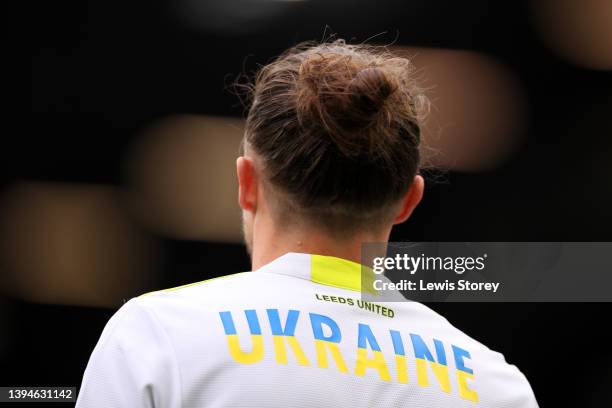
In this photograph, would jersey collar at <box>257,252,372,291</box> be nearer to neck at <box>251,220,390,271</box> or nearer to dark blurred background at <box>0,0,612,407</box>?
neck at <box>251,220,390,271</box>

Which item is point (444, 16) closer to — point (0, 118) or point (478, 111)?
point (478, 111)

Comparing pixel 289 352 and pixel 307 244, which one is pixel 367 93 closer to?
pixel 307 244

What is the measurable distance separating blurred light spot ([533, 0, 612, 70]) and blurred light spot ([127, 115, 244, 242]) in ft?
3.30

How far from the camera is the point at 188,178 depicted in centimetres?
234

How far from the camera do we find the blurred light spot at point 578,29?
242 cm

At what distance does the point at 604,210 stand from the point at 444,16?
80 centimetres

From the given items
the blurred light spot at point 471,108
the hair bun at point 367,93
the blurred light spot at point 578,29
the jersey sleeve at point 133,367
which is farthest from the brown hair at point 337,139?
the blurred light spot at point 578,29

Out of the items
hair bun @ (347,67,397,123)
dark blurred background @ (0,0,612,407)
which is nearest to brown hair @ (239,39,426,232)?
hair bun @ (347,67,397,123)

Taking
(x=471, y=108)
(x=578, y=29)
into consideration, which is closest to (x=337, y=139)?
(x=471, y=108)

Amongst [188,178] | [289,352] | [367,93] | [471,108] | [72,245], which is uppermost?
[367,93]

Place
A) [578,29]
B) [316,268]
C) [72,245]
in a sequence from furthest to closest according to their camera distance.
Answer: [578,29]
[72,245]
[316,268]

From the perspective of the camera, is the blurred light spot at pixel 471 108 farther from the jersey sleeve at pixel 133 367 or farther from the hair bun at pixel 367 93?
the jersey sleeve at pixel 133 367

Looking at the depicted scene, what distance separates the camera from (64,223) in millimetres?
2299

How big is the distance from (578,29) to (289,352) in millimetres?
2015
